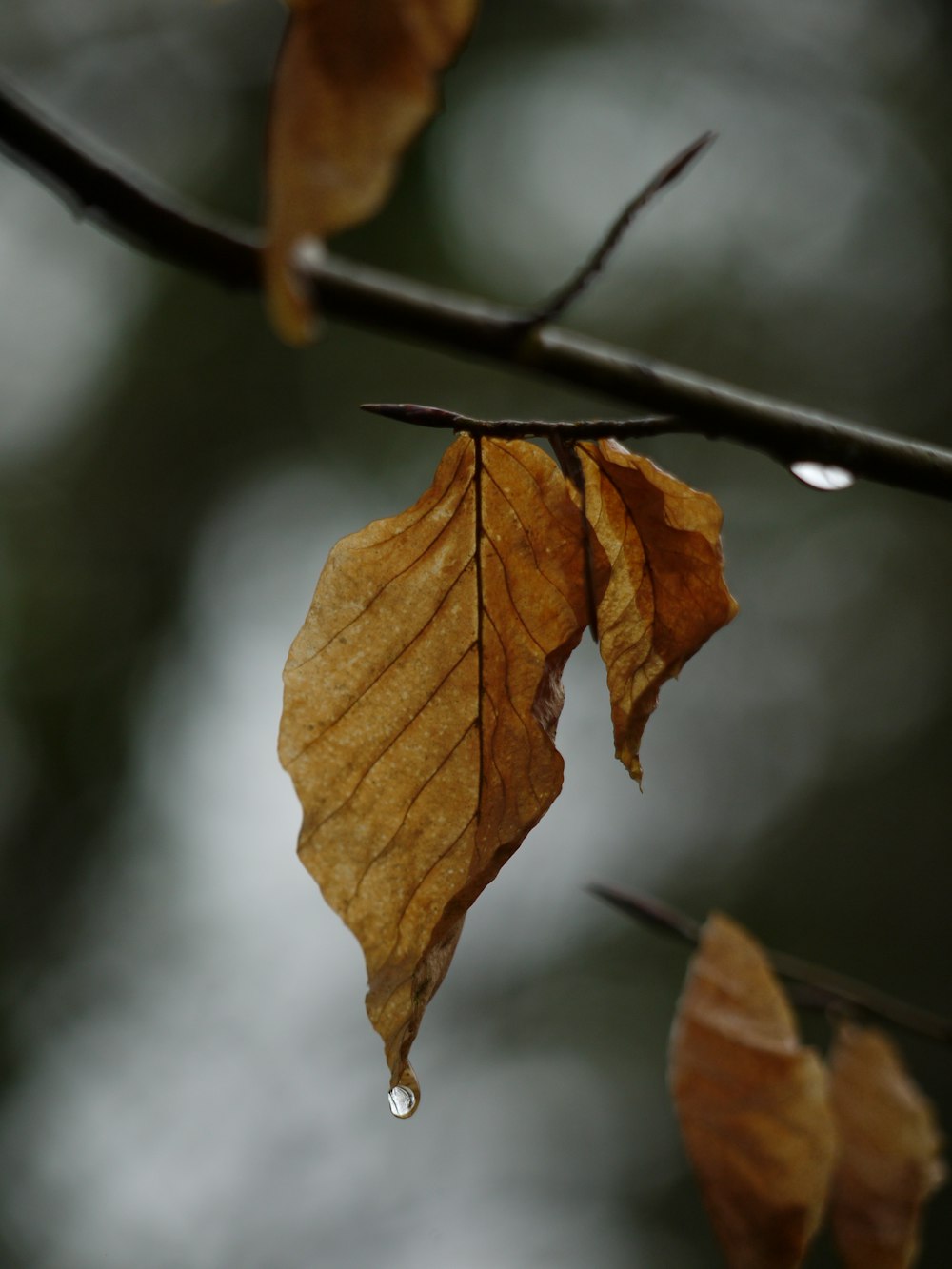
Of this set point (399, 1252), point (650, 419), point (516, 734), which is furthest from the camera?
point (399, 1252)

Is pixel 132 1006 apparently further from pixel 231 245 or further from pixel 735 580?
pixel 231 245

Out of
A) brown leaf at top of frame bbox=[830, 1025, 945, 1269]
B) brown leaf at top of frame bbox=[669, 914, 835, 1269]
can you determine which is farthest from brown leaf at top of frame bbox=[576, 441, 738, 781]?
brown leaf at top of frame bbox=[830, 1025, 945, 1269]

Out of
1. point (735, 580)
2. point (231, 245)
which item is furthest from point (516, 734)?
point (735, 580)

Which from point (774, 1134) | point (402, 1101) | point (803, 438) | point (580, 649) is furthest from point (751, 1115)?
point (580, 649)

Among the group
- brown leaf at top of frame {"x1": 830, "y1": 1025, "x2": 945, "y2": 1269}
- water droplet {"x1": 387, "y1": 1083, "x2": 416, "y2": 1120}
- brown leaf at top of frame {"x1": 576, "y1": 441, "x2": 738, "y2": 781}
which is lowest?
brown leaf at top of frame {"x1": 830, "y1": 1025, "x2": 945, "y2": 1269}

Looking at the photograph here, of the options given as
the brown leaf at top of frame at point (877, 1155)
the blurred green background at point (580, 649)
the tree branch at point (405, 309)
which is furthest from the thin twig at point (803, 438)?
the blurred green background at point (580, 649)

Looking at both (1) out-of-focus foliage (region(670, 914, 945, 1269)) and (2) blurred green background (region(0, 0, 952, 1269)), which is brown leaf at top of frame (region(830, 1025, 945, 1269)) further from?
(2) blurred green background (region(0, 0, 952, 1269))
